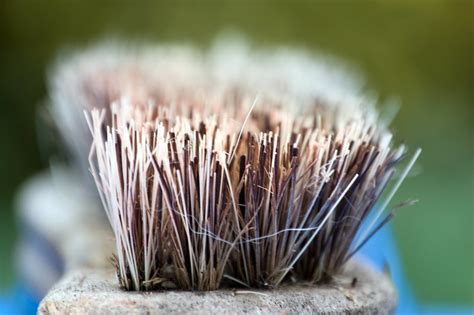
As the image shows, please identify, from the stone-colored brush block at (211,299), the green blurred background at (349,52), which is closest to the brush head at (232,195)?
the stone-colored brush block at (211,299)

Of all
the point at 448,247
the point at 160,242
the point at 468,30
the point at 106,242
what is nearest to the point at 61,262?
the point at 106,242

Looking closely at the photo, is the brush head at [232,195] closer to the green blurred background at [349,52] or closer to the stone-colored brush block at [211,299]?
the stone-colored brush block at [211,299]

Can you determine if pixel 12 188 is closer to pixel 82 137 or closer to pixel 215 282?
pixel 82 137

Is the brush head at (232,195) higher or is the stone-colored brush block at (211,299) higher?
the brush head at (232,195)

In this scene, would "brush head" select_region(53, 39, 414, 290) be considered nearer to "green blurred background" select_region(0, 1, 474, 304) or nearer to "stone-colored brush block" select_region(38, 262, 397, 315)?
"stone-colored brush block" select_region(38, 262, 397, 315)

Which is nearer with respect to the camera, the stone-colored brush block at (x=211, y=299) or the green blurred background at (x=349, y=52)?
the stone-colored brush block at (x=211, y=299)

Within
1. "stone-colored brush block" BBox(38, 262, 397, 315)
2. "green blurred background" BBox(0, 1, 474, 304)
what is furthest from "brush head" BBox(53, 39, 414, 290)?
"green blurred background" BBox(0, 1, 474, 304)
